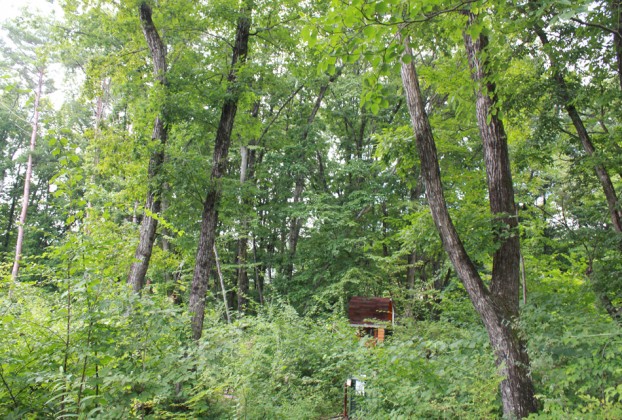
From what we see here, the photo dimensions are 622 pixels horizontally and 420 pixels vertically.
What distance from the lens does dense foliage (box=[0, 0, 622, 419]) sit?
2.81 meters

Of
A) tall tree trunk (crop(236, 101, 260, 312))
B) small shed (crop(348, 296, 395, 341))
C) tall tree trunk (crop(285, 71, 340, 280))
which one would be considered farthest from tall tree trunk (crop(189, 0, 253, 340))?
tall tree trunk (crop(285, 71, 340, 280))

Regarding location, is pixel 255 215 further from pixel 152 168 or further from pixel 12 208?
pixel 12 208

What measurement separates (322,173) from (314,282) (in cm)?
486

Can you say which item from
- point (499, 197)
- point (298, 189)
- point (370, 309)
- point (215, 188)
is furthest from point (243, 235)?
point (499, 197)

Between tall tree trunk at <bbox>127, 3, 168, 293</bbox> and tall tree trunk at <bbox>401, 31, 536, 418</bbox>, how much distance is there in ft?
13.9

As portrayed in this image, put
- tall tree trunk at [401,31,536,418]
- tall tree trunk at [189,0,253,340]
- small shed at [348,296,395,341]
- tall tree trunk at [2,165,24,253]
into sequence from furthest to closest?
tall tree trunk at [2,165,24,253], small shed at [348,296,395,341], tall tree trunk at [189,0,253,340], tall tree trunk at [401,31,536,418]

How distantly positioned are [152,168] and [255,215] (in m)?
2.14

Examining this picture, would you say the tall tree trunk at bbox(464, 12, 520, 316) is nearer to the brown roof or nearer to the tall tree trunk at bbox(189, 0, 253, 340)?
the tall tree trunk at bbox(189, 0, 253, 340)

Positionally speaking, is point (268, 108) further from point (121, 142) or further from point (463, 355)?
point (463, 355)

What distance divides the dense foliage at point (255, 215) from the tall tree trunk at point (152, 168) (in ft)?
0.23

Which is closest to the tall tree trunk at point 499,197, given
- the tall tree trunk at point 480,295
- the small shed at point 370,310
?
the tall tree trunk at point 480,295

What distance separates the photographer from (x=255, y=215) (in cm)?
773

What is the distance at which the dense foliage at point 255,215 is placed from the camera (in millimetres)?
2807

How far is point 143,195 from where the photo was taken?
7.04 meters
